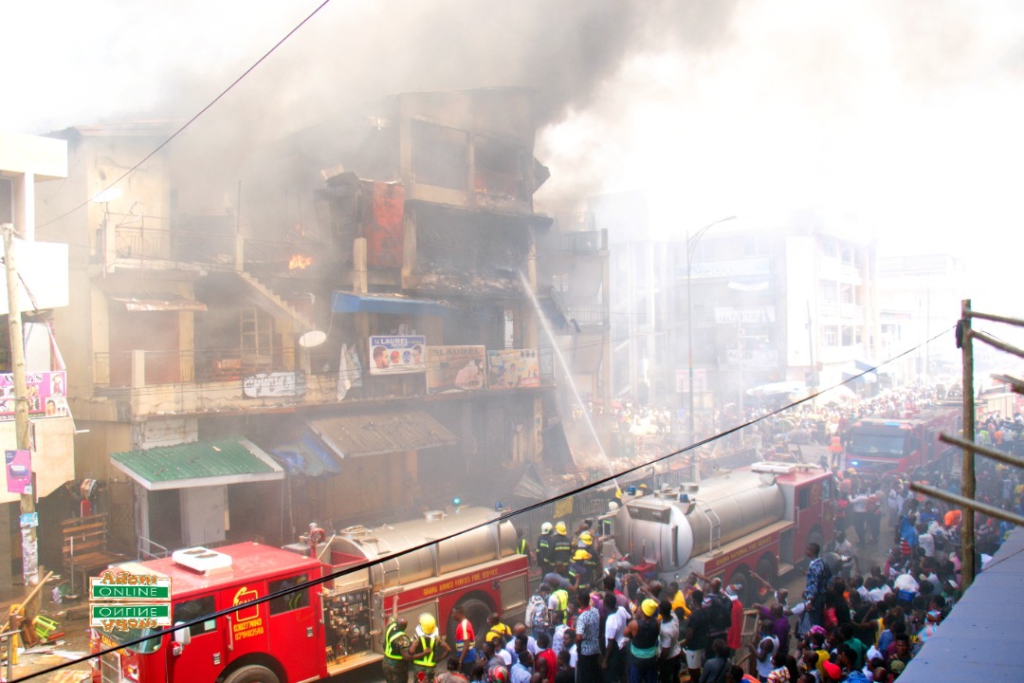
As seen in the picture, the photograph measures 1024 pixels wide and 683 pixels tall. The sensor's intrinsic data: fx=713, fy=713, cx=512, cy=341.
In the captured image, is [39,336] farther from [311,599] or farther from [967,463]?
[967,463]

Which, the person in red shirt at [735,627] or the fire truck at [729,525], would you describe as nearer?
the person in red shirt at [735,627]

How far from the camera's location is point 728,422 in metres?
16.9

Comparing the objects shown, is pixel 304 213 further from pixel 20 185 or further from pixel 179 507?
pixel 179 507

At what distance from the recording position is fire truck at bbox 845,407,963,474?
12898 millimetres

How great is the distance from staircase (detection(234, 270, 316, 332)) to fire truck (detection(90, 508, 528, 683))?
5.35 meters

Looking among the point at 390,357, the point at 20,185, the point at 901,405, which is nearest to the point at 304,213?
the point at 390,357

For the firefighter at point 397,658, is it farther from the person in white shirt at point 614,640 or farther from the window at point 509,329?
the window at point 509,329

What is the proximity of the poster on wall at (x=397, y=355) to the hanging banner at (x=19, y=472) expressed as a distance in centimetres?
494

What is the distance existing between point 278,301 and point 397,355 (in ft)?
6.78

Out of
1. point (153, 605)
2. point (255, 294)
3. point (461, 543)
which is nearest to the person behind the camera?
point (153, 605)

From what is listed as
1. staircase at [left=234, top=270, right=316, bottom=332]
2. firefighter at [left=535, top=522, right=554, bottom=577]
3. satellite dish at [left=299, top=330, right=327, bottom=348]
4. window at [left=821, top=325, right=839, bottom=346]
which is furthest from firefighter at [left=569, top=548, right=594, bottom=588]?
window at [left=821, top=325, right=839, bottom=346]

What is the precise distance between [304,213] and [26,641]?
7796 millimetres

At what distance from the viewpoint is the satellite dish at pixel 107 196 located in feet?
33.2

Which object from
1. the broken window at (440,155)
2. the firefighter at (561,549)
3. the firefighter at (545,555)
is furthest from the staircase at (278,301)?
the firefighter at (561,549)
